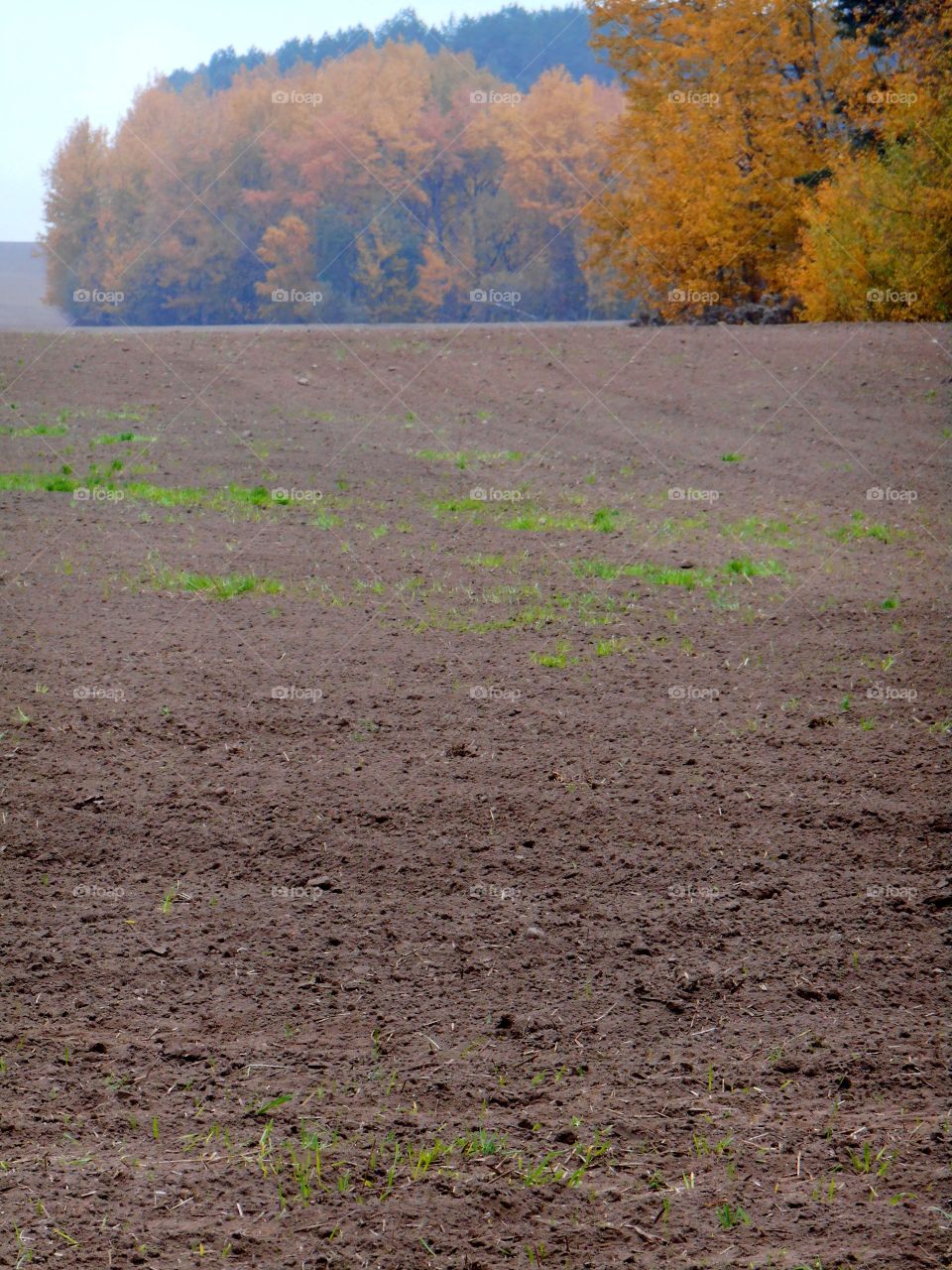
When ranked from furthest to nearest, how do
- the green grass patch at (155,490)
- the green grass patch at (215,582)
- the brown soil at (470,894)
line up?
the green grass patch at (155,490) → the green grass patch at (215,582) → the brown soil at (470,894)

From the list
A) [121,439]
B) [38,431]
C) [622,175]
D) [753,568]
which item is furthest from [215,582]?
[622,175]

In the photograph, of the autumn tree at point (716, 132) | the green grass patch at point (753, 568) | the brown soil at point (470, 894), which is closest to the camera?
the brown soil at point (470, 894)

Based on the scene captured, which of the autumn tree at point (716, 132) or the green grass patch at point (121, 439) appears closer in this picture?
the green grass patch at point (121, 439)

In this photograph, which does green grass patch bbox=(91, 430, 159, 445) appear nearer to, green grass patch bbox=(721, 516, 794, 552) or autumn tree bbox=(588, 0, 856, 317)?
green grass patch bbox=(721, 516, 794, 552)

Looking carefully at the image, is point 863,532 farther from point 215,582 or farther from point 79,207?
point 79,207

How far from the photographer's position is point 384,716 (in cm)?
600

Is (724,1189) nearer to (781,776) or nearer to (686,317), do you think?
(781,776)

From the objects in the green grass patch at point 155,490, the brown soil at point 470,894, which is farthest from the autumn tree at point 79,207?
the brown soil at point 470,894

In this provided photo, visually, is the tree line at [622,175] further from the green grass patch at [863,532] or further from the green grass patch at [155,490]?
the green grass patch at [863,532]

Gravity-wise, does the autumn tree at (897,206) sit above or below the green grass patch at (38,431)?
above

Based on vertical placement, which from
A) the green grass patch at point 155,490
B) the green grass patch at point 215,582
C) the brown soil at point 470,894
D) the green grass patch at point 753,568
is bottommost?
the brown soil at point 470,894

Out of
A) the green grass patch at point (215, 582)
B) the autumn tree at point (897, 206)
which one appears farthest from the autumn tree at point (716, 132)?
the green grass patch at point (215, 582)

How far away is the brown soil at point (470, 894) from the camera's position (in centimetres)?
295

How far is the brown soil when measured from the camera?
295 cm
